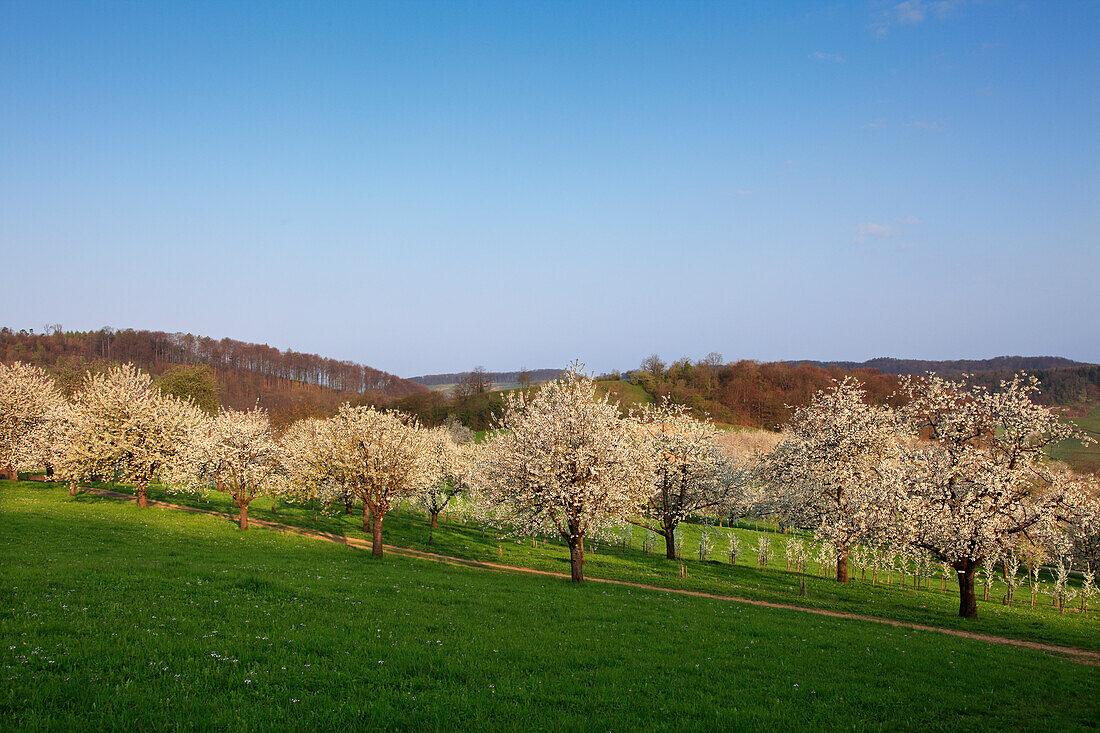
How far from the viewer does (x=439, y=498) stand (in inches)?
2158

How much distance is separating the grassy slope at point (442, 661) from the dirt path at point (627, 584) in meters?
3.36

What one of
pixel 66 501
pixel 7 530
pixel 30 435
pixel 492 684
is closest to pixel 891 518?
pixel 492 684

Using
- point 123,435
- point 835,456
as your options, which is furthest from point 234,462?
point 835,456

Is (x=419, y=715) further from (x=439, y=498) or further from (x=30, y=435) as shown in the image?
(x=30, y=435)

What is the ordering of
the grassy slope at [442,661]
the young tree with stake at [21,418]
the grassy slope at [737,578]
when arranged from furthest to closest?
the young tree with stake at [21,418], the grassy slope at [737,578], the grassy slope at [442,661]

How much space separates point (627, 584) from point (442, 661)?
22337 mm

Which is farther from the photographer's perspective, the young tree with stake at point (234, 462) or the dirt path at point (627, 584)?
the young tree with stake at point (234, 462)

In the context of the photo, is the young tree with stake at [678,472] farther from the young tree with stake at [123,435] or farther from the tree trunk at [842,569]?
the young tree with stake at [123,435]

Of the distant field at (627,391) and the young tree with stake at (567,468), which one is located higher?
the distant field at (627,391)

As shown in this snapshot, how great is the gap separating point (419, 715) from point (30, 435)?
64.8 metres

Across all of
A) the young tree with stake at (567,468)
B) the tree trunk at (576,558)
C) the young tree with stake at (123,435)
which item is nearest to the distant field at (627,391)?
the young tree with stake at (123,435)

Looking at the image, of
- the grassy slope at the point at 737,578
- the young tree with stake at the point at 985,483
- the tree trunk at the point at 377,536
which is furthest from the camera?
the tree trunk at the point at 377,536

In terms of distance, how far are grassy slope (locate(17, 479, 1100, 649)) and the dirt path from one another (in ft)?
3.87

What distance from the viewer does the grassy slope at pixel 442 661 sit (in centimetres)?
895
